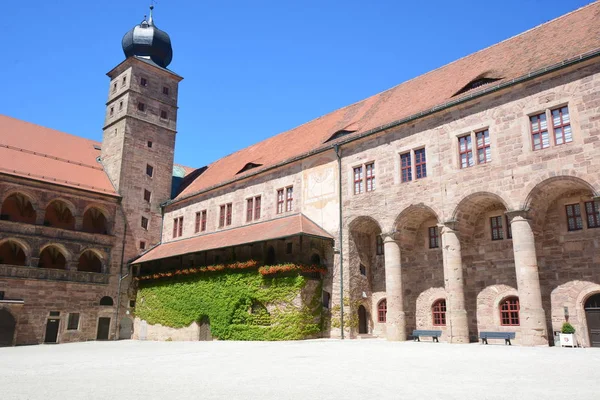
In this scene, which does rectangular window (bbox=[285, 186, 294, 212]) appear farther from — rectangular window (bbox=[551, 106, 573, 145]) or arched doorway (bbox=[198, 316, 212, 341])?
rectangular window (bbox=[551, 106, 573, 145])

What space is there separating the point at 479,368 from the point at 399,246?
11352mm

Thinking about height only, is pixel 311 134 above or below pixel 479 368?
above

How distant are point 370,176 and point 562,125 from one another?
8528 millimetres

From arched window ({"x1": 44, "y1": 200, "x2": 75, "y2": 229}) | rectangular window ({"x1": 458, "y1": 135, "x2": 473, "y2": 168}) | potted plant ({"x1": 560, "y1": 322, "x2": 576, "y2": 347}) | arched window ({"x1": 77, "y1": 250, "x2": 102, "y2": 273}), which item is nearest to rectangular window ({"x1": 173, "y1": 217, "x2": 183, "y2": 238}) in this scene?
arched window ({"x1": 77, "y1": 250, "x2": 102, "y2": 273})

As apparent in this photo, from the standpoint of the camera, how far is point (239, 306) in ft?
82.1

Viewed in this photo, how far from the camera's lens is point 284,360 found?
13242 millimetres

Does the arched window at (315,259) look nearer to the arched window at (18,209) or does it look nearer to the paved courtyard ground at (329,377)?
the paved courtyard ground at (329,377)

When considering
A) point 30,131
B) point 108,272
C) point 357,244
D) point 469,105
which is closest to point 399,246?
point 357,244

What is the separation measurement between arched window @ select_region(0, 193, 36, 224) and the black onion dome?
1316 cm

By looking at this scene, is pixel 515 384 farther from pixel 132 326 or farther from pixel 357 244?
pixel 132 326

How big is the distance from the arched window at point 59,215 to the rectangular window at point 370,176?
2054cm

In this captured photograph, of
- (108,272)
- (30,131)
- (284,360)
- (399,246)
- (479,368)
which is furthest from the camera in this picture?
(30,131)

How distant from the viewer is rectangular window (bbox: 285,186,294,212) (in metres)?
26.7

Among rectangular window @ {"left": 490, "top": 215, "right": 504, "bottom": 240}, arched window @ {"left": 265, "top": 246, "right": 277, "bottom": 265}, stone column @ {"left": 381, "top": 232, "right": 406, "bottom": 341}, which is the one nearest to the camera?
rectangular window @ {"left": 490, "top": 215, "right": 504, "bottom": 240}
